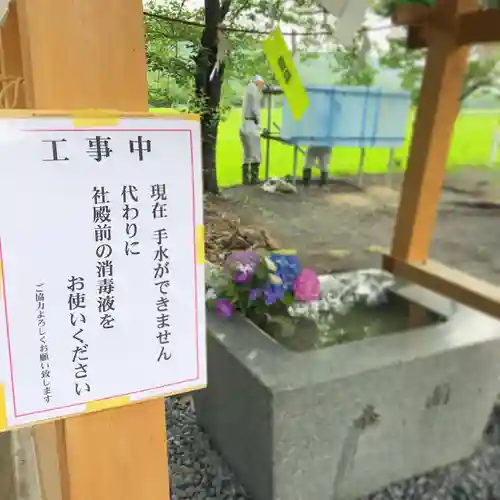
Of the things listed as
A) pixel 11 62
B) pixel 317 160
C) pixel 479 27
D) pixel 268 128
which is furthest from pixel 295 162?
pixel 11 62

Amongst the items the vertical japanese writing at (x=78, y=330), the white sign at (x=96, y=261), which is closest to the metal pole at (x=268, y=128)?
the white sign at (x=96, y=261)

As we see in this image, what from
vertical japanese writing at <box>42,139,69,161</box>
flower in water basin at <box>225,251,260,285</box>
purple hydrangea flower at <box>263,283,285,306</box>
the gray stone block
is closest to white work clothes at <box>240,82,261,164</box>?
flower in water basin at <box>225,251,260,285</box>

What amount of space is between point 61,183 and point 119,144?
82 mm

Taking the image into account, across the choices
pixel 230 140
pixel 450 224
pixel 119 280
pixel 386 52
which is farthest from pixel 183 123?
pixel 450 224

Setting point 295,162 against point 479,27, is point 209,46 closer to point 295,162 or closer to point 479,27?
point 295,162

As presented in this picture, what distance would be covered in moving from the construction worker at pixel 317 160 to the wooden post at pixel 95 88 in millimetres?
1261

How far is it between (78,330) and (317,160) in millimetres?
1411

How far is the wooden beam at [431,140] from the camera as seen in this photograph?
6.11ft

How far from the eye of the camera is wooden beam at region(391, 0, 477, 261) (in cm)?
186

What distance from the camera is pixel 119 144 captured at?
645 mm

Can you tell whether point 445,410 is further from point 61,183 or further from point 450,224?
point 61,183

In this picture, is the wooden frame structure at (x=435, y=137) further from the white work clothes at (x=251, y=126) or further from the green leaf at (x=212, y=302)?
the green leaf at (x=212, y=302)

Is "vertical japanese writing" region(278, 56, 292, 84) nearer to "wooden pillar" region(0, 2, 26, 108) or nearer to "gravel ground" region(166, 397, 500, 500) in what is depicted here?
"wooden pillar" region(0, 2, 26, 108)

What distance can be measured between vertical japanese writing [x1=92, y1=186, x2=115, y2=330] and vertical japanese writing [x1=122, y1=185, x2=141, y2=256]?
20 millimetres
